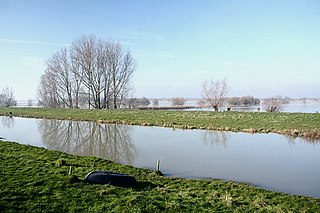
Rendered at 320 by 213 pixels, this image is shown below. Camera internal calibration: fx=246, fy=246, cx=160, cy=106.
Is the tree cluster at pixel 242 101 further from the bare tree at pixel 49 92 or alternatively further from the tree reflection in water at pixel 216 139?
the tree reflection in water at pixel 216 139

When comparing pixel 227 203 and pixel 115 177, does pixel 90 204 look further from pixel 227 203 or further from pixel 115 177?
pixel 227 203

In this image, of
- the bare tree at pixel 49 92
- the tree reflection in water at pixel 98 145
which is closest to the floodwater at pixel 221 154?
the tree reflection in water at pixel 98 145

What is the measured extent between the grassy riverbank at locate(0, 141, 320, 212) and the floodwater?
1169mm

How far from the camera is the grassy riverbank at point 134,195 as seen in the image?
5641 millimetres

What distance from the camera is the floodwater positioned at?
9.17 metres

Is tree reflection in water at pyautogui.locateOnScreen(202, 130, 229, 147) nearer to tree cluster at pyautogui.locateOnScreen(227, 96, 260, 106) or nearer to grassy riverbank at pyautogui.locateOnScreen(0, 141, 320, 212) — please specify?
grassy riverbank at pyautogui.locateOnScreen(0, 141, 320, 212)

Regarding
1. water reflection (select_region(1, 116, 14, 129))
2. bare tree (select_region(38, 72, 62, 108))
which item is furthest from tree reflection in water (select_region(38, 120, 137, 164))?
bare tree (select_region(38, 72, 62, 108))

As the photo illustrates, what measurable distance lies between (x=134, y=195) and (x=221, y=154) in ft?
24.0

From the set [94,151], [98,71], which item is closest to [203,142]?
[94,151]

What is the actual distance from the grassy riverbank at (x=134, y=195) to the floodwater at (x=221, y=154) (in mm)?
1169

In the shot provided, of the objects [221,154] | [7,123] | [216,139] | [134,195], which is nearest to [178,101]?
[7,123]

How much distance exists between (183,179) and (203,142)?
23.5 feet

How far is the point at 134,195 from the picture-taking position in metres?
6.42

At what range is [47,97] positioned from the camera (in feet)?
200
